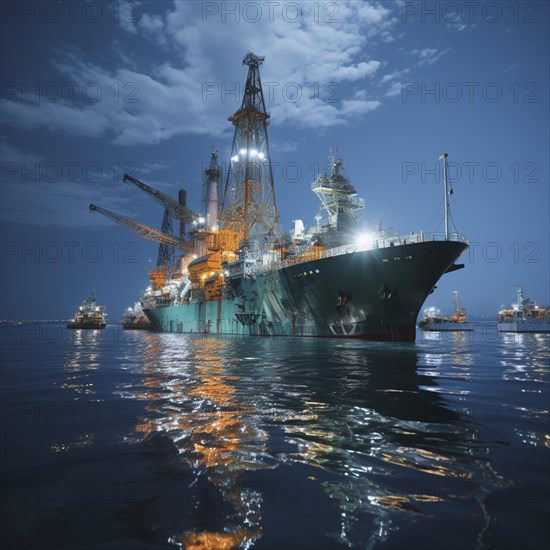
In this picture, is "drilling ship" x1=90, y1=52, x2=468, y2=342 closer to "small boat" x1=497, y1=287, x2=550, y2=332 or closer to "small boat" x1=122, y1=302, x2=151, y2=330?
"small boat" x1=122, y1=302, x2=151, y2=330

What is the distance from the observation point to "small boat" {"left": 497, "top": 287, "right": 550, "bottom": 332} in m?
85.5

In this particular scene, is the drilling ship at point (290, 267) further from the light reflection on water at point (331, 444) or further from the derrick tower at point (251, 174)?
the light reflection on water at point (331, 444)

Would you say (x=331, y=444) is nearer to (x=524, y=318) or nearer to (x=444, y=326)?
(x=524, y=318)

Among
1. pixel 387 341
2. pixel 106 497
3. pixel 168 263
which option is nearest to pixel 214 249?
pixel 387 341

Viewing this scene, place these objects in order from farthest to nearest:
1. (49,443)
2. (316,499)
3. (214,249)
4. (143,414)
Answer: (214,249) < (143,414) < (49,443) < (316,499)

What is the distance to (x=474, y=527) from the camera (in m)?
3.68

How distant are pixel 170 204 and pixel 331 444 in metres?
92.7

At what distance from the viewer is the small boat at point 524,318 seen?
85500 millimetres

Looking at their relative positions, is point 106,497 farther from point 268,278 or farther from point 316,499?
→ point 268,278

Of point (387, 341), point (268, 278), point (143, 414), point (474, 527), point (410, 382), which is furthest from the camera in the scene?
point (268, 278)

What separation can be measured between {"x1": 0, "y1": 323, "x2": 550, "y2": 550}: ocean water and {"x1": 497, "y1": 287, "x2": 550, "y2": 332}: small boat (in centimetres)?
9187

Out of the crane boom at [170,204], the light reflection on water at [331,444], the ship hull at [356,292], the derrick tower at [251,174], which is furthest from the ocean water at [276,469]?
the crane boom at [170,204]

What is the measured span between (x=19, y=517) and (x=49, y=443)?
2880 mm

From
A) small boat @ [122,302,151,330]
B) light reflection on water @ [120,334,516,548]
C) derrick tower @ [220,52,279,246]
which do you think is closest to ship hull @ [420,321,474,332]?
derrick tower @ [220,52,279,246]
